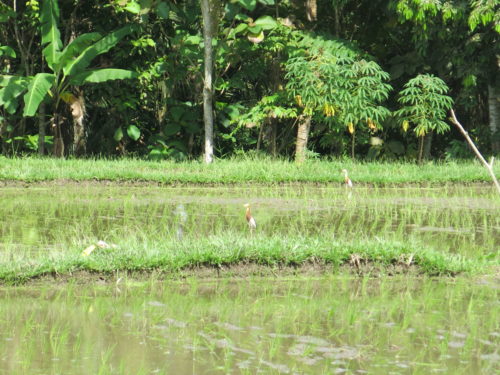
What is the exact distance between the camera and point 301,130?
41.4 feet

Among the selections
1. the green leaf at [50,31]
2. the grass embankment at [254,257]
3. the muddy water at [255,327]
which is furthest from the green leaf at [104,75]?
the muddy water at [255,327]

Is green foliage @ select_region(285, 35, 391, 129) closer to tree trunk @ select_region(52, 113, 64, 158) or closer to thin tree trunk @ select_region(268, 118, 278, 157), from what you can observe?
thin tree trunk @ select_region(268, 118, 278, 157)

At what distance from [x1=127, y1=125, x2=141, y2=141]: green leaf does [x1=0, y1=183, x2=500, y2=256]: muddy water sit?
137 inches

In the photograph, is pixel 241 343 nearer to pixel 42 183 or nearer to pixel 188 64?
pixel 42 183

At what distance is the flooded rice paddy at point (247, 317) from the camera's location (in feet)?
11.1

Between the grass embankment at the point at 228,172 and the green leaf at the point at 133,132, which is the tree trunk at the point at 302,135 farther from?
the green leaf at the point at 133,132

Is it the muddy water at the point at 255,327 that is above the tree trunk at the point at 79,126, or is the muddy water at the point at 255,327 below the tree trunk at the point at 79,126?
below

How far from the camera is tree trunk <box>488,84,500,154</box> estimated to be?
41.5 feet

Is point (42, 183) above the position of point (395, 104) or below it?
below

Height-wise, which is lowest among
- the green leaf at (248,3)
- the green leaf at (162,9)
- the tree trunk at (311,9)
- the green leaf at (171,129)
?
Answer: the green leaf at (171,129)

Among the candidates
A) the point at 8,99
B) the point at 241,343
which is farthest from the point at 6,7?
the point at 241,343

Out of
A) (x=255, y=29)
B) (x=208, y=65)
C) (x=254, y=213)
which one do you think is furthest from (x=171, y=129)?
(x=254, y=213)

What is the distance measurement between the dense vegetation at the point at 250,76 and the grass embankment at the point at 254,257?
636 cm

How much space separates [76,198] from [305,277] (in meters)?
4.18
